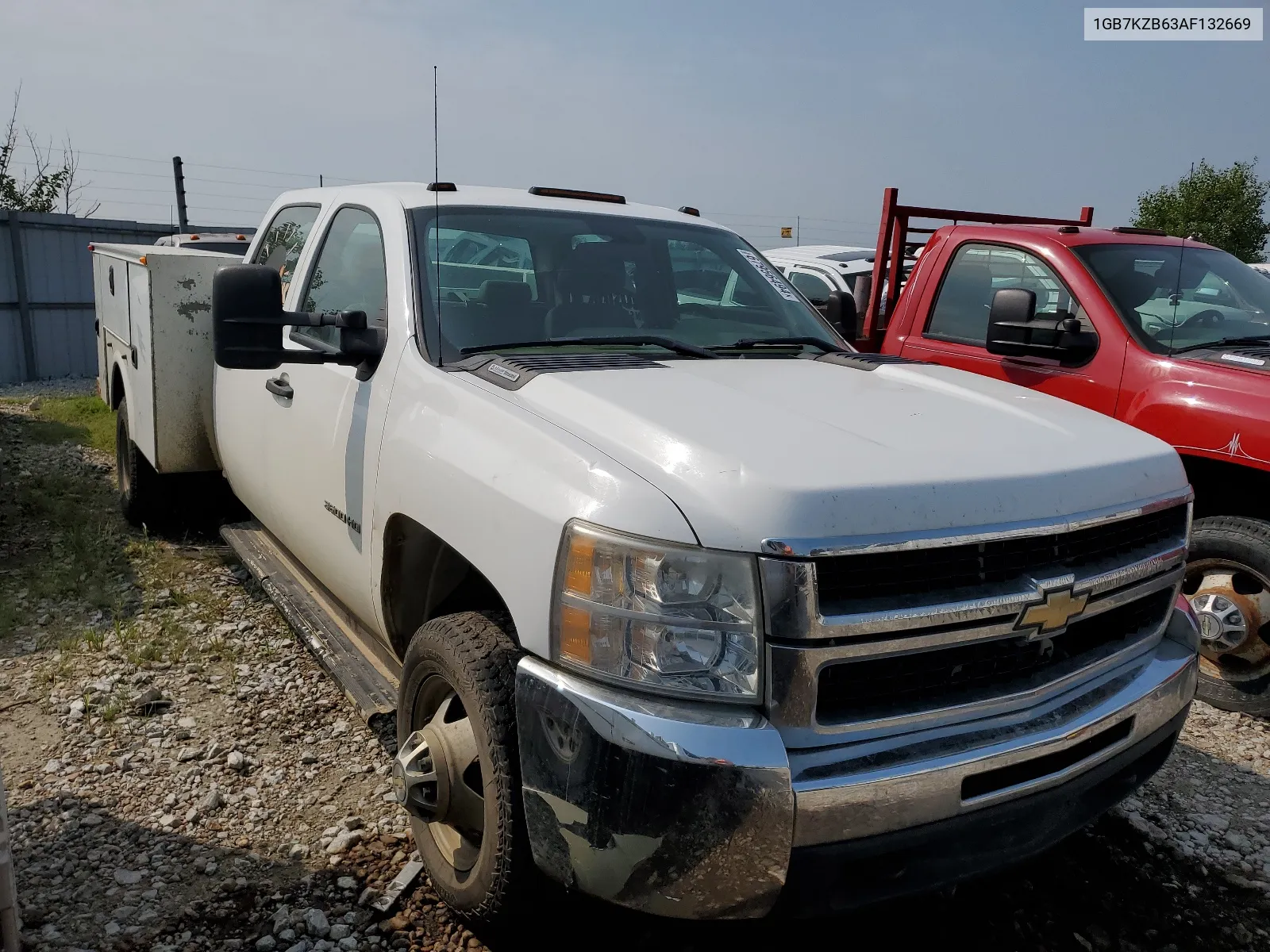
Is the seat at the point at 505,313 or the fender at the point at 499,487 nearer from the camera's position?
the fender at the point at 499,487

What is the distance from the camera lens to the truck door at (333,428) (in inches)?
118

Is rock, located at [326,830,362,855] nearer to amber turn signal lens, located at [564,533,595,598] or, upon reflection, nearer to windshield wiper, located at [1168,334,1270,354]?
amber turn signal lens, located at [564,533,595,598]

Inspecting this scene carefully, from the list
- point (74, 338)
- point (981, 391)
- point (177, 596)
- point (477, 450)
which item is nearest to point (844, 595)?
point (477, 450)

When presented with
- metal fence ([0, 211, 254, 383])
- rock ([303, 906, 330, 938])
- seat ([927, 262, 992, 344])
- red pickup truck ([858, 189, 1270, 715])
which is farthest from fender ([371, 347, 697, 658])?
metal fence ([0, 211, 254, 383])

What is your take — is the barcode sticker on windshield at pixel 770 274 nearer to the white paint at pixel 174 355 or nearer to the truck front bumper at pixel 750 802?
the truck front bumper at pixel 750 802

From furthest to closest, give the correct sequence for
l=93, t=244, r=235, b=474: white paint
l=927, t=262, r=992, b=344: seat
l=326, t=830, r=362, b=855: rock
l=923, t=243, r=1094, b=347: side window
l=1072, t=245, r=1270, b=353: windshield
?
l=927, t=262, r=992, b=344: seat, l=923, t=243, r=1094, b=347: side window, l=93, t=244, r=235, b=474: white paint, l=1072, t=245, r=1270, b=353: windshield, l=326, t=830, r=362, b=855: rock

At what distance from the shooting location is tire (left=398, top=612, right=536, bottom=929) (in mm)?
2193

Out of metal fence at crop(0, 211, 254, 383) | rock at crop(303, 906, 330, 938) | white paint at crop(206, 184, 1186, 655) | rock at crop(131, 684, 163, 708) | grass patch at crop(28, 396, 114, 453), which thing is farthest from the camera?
metal fence at crop(0, 211, 254, 383)

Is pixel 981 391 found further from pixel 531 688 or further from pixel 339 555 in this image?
Answer: pixel 339 555

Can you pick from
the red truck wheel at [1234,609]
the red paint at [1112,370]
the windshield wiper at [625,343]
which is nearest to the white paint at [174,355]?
the windshield wiper at [625,343]

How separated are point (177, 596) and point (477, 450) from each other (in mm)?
3196

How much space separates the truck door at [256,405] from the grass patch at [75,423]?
166 inches

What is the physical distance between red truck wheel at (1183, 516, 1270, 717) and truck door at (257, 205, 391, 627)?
131 inches

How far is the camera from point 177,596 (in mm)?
4930
